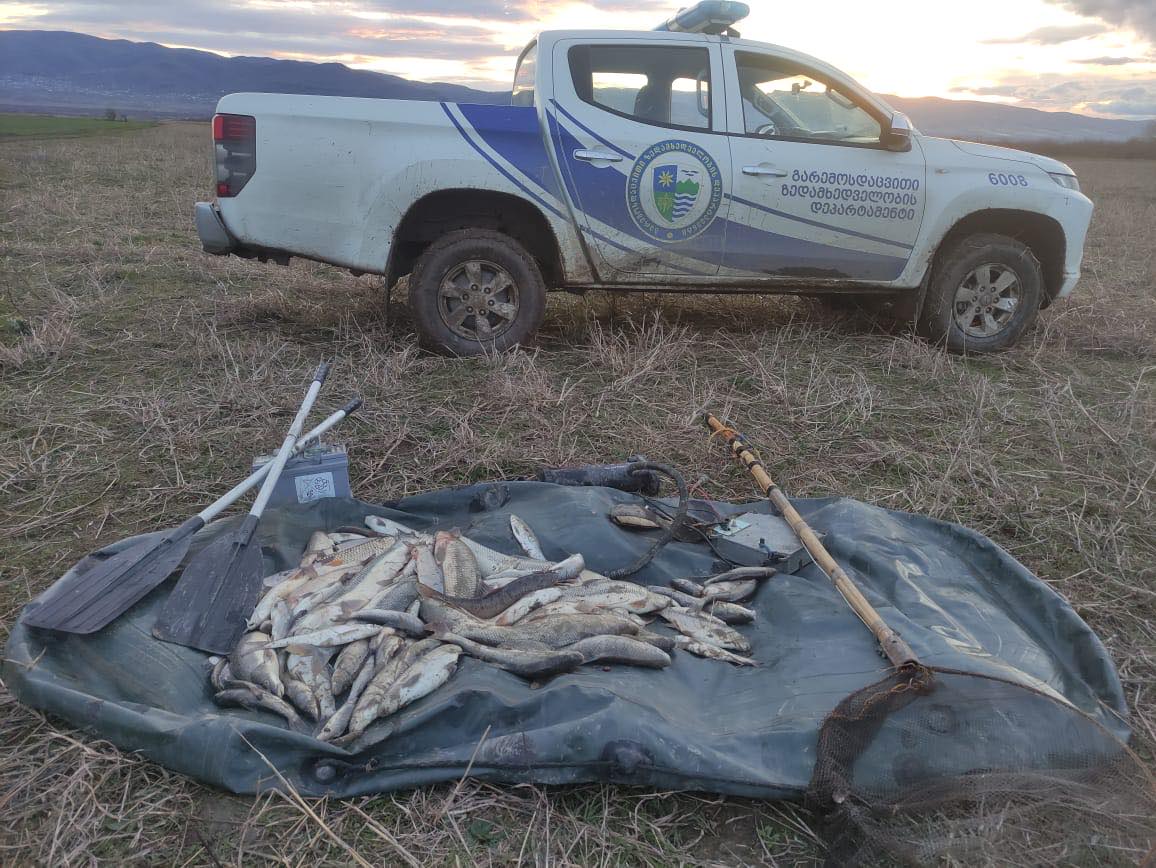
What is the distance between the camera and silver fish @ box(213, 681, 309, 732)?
2.72 m

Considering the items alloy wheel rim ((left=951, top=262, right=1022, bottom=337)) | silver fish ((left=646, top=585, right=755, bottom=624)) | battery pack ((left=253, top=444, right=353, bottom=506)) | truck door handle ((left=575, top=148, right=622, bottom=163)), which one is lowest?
silver fish ((left=646, top=585, right=755, bottom=624))

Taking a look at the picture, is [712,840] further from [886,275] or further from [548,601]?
[886,275]

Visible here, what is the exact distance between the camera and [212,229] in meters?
5.79

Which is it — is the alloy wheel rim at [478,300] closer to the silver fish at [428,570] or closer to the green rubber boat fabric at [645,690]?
the green rubber boat fabric at [645,690]

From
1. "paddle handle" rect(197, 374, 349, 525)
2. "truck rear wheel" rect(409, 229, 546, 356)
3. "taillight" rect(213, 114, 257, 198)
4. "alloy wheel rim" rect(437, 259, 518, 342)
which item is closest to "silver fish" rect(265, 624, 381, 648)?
"paddle handle" rect(197, 374, 349, 525)

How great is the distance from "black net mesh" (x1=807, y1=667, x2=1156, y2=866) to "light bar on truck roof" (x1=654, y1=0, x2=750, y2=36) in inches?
203

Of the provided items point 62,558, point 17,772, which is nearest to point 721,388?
point 62,558

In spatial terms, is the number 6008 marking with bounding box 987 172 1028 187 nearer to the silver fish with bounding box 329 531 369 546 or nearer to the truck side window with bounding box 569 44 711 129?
the truck side window with bounding box 569 44 711 129

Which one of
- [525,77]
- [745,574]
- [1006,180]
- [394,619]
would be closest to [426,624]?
[394,619]

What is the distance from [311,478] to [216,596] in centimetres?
102

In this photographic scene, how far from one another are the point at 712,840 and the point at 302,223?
15.7ft

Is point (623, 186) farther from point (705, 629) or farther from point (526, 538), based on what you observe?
point (705, 629)

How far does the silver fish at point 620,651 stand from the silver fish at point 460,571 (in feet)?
1.88

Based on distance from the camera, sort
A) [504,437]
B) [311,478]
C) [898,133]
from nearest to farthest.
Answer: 1. [311,478]
2. [504,437]
3. [898,133]
